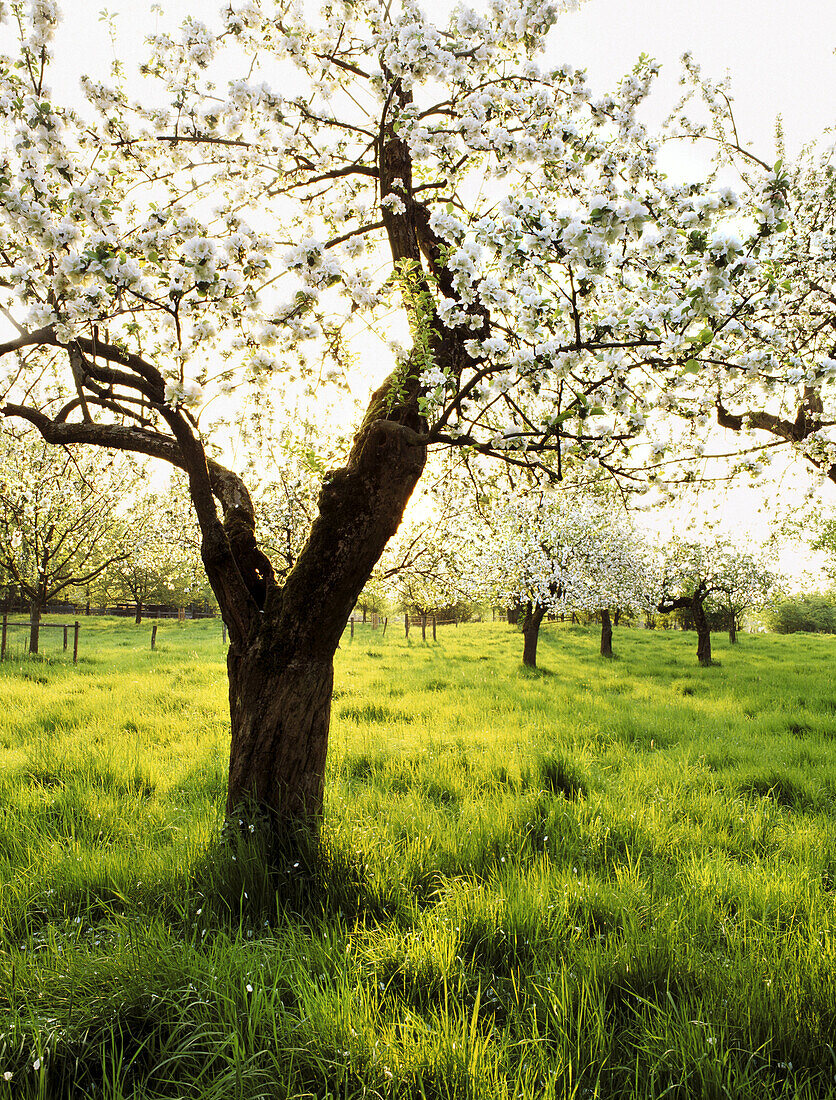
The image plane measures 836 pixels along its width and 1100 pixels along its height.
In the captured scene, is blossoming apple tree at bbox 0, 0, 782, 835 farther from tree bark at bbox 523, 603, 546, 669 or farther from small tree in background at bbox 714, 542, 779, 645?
small tree in background at bbox 714, 542, 779, 645

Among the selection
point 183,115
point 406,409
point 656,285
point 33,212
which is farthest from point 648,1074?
point 183,115

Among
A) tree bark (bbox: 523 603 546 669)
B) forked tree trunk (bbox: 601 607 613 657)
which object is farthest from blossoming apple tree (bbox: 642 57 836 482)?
forked tree trunk (bbox: 601 607 613 657)

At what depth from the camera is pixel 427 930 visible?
315 centimetres

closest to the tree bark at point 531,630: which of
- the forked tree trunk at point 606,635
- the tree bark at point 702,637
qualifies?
the forked tree trunk at point 606,635

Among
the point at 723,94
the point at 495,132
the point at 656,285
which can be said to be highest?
the point at 723,94

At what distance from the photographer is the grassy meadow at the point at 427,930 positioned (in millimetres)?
2287

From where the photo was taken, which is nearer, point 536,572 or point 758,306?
point 758,306

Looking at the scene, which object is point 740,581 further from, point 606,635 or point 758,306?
point 758,306

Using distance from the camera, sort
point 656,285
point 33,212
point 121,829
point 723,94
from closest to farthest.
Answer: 1. point 33,212
2. point 656,285
3. point 121,829
4. point 723,94

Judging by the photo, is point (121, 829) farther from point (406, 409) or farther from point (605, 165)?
point (605, 165)

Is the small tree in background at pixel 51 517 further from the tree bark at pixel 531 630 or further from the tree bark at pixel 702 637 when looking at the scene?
the tree bark at pixel 702 637

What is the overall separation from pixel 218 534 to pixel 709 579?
877 inches

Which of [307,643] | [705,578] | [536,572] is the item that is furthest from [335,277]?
[705,578]

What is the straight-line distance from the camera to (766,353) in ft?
13.8
